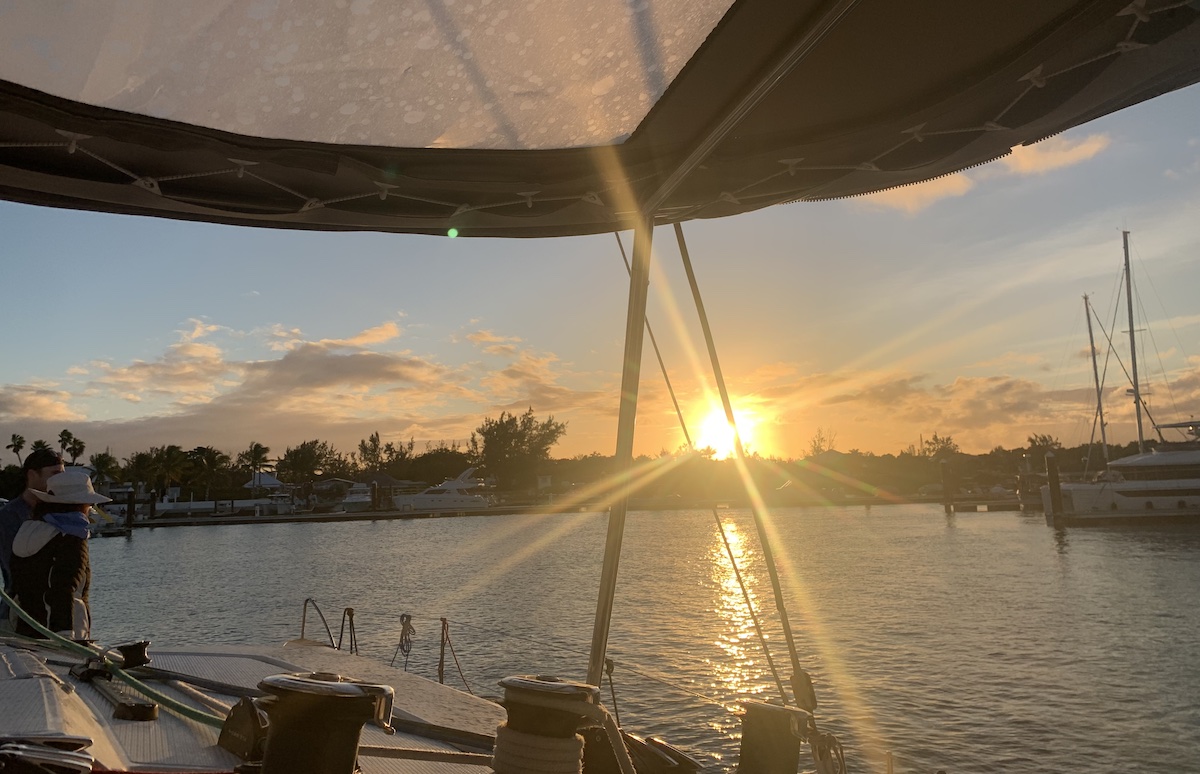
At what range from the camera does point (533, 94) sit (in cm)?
291

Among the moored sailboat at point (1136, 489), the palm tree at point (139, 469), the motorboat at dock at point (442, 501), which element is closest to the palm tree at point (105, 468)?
the palm tree at point (139, 469)

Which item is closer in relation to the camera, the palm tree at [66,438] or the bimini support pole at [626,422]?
the bimini support pole at [626,422]

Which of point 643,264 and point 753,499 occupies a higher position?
point 643,264

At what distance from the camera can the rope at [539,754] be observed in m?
1.92

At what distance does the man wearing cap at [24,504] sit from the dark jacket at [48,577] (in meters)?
0.53

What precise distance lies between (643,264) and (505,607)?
25886 mm

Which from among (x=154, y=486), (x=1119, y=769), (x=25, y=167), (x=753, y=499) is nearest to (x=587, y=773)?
(x=753, y=499)

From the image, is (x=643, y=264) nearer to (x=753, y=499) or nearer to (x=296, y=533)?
(x=753, y=499)

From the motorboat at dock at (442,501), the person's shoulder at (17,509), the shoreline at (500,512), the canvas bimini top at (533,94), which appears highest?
the canvas bimini top at (533,94)

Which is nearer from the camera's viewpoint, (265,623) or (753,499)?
(753,499)

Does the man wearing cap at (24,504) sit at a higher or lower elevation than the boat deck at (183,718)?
higher

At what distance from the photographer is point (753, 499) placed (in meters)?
4.23

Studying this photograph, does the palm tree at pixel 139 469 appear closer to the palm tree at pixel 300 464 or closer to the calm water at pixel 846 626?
the palm tree at pixel 300 464

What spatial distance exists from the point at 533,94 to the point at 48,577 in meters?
3.75
